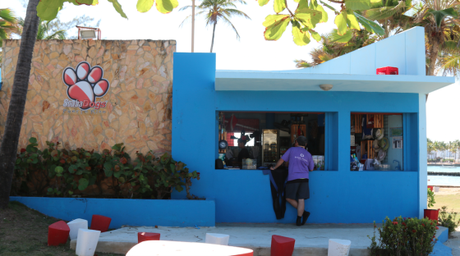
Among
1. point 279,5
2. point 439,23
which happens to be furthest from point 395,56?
point 279,5

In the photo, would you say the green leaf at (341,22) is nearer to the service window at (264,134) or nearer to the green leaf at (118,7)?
the green leaf at (118,7)

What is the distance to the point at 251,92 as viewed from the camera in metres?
7.75

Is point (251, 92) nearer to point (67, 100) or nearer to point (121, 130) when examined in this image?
point (121, 130)

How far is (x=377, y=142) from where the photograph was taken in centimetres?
859

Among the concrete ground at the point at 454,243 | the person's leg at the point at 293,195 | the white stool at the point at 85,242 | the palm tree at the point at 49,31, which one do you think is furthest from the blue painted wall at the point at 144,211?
the palm tree at the point at 49,31

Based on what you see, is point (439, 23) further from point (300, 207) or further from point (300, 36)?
point (300, 36)

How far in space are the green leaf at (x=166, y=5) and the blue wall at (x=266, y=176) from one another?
511cm

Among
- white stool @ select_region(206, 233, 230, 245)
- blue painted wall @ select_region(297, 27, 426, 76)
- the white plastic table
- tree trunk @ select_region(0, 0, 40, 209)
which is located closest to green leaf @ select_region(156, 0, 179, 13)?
the white plastic table

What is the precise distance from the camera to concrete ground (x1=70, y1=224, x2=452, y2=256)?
5.53 m

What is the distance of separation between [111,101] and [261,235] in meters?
4.40

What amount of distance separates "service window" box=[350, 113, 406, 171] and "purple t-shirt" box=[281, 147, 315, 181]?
1.36 meters

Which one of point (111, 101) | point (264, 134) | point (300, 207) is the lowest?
point (300, 207)

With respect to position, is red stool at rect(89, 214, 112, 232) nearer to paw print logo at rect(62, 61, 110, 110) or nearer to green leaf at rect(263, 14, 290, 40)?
paw print logo at rect(62, 61, 110, 110)

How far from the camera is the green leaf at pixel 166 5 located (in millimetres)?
2477
